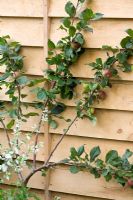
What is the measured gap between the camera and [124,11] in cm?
219

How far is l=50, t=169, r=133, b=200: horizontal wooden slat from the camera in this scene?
7.82 feet

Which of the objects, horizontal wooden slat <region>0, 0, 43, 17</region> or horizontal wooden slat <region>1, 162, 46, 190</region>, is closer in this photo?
horizontal wooden slat <region>0, 0, 43, 17</region>

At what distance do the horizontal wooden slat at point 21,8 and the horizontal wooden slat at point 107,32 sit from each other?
12.2 inches

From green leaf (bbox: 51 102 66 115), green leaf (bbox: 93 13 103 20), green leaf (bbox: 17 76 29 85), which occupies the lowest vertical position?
green leaf (bbox: 51 102 66 115)

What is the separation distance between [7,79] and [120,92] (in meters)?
0.68

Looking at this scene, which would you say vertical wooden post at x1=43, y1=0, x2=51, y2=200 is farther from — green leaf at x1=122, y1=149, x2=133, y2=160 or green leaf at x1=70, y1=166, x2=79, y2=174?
green leaf at x1=122, y1=149, x2=133, y2=160

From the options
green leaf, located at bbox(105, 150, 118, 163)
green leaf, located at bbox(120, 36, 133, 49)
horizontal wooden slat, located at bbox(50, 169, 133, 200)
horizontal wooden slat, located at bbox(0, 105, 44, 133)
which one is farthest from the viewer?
horizontal wooden slat, located at bbox(0, 105, 44, 133)

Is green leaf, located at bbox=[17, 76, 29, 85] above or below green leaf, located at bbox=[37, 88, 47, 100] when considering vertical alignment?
above

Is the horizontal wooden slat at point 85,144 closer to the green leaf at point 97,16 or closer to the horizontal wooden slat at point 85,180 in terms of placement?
the horizontal wooden slat at point 85,180

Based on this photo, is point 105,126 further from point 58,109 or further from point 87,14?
point 87,14

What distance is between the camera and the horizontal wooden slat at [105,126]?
2.29 meters

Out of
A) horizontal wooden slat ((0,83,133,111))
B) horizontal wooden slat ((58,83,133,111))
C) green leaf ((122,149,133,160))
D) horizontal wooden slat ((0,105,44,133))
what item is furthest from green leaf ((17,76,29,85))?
green leaf ((122,149,133,160))

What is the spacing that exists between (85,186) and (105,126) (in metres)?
0.38

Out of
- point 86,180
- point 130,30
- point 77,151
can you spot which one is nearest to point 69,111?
point 77,151
